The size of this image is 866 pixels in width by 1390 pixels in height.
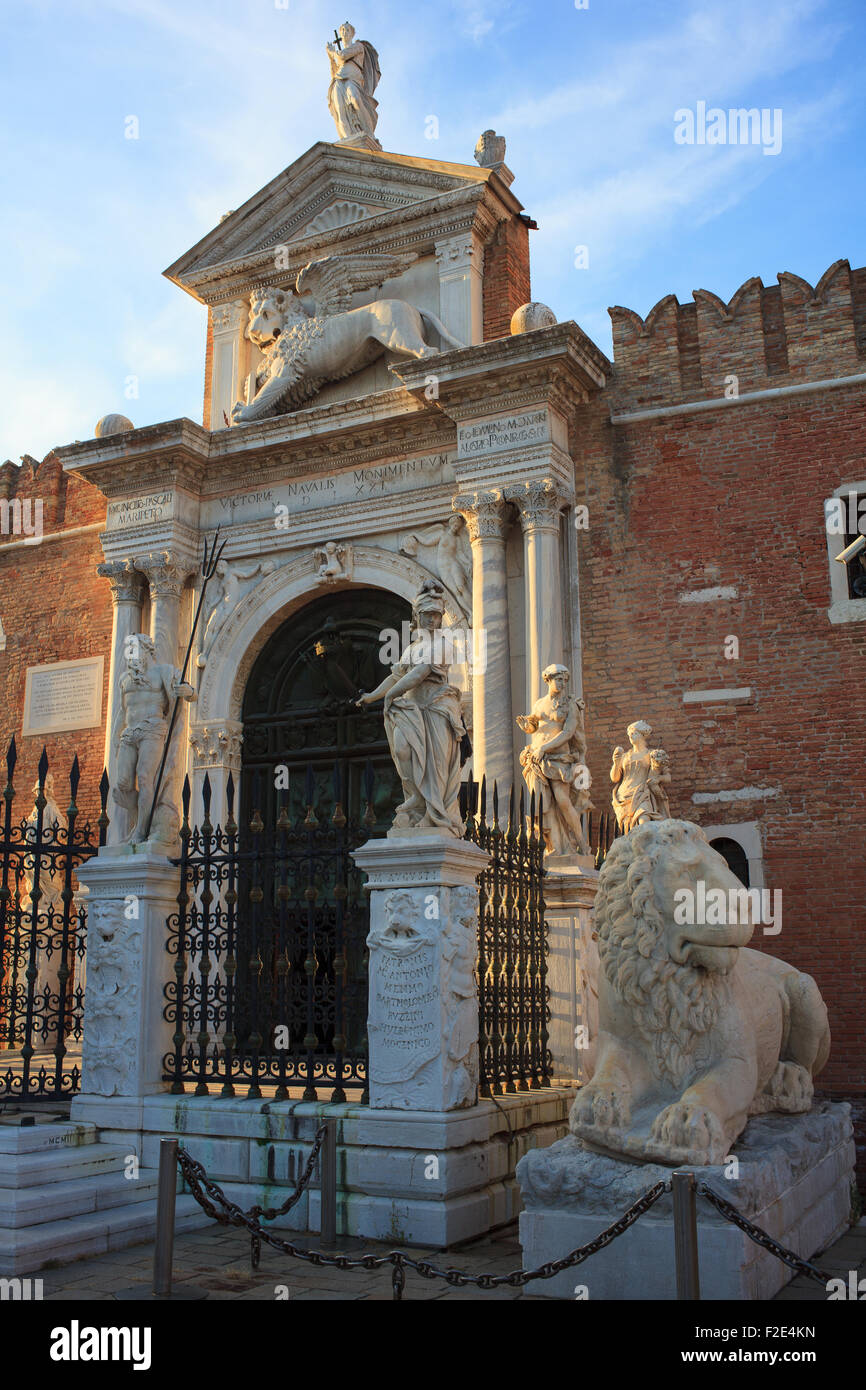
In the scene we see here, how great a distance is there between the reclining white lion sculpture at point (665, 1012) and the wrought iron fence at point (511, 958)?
1.74 meters

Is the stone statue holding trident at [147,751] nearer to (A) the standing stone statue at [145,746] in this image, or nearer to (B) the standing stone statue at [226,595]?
(A) the standing stone statue at [145,746]

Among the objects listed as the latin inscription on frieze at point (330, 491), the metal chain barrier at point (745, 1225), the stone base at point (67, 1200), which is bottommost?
the stone base at point (67, 1200)

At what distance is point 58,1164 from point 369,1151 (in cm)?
176

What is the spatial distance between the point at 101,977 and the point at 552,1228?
3.78 m

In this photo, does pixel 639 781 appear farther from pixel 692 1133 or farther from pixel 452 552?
pixel 692 1133

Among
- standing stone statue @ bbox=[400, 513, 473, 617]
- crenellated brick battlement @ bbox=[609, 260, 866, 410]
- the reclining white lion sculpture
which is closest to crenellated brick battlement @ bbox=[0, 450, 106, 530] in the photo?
standing stone statue @ bbox=[400, 513, 473, 617]

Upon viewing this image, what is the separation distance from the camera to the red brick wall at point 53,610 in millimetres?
14562

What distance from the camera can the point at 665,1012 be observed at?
5.23m

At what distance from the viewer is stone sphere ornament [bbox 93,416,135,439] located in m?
13.6

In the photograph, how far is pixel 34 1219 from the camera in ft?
20.1

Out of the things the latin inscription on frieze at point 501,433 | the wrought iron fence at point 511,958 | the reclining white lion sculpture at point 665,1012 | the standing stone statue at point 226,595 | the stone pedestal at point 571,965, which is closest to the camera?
the reclining white lion sculpture at point 665,1012

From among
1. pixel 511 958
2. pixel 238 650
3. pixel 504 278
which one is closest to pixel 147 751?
pixel 511 958

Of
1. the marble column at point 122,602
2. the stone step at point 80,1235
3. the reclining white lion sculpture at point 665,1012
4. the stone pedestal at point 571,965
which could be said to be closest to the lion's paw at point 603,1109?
the reclining white lion sculpture at point 665,1012

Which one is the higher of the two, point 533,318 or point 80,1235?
point 533,318
